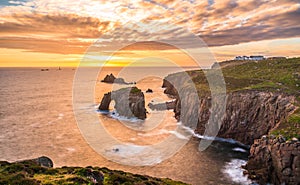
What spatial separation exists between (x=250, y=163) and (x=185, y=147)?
19877 millimetres

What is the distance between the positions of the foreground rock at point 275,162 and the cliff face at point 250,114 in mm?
14655

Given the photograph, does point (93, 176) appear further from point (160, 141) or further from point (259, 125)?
point (259, 125)

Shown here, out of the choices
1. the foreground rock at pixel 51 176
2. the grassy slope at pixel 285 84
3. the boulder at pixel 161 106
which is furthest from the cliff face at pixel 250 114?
the boulder at pixel 161 106

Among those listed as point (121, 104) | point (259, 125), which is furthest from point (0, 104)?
point (259, 125)

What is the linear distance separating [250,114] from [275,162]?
1019 inches

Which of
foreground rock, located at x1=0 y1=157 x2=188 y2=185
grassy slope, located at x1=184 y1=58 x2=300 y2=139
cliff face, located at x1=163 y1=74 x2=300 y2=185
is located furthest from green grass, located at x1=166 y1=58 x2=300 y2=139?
foreground rock, located at x1=0 y1=157 x2=188 y2=185

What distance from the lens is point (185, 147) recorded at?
6681cm

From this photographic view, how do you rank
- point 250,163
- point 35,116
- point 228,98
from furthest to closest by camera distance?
point 35,116 < point 228,98 < point 250,163

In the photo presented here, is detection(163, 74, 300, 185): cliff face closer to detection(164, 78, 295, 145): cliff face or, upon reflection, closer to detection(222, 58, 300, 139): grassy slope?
detection(164, 78, 295, 145): cliff face

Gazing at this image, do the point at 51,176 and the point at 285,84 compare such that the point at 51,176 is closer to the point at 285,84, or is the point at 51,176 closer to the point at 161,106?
the point at 285,84

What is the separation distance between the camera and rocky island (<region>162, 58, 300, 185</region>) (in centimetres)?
4522

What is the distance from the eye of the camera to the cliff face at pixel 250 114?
63.9m

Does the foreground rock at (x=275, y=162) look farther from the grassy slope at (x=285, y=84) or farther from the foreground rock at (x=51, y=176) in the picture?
the foreground rock at (x=51, y=176)

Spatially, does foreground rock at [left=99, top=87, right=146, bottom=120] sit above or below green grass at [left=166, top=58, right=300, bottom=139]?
below
